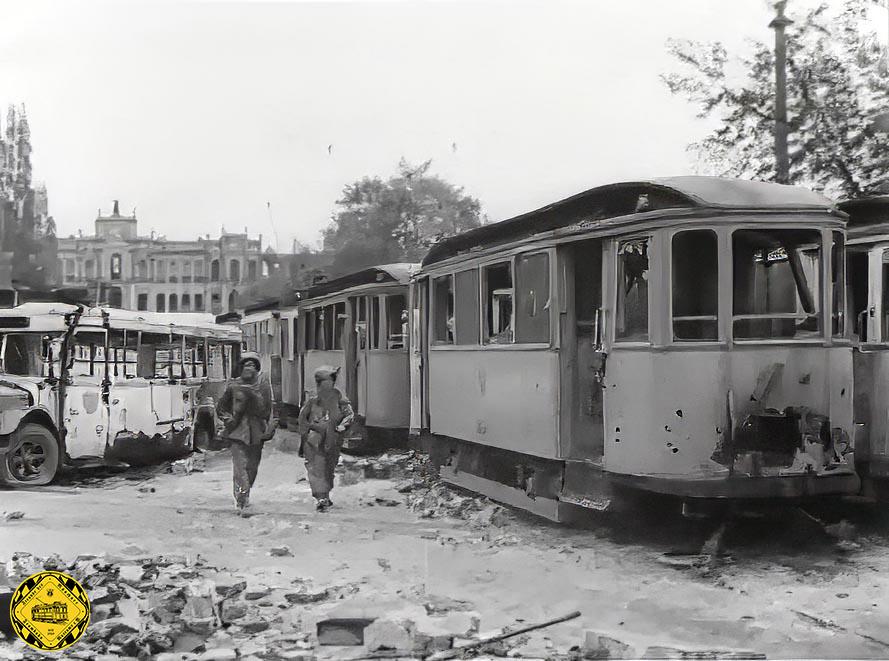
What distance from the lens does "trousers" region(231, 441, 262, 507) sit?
30.8ft

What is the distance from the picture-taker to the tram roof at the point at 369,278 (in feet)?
35.8

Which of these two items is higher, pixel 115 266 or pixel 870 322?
pixel 115 266

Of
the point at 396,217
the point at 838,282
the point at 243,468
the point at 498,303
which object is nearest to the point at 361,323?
the point at 243,468

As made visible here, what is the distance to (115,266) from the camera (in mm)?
7953

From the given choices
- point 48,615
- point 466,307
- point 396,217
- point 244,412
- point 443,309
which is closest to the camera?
point 48,615

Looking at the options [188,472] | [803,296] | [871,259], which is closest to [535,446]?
[803,296]

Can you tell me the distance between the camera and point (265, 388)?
1002cm

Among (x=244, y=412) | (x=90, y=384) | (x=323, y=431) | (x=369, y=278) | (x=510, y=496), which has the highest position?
(x=369, y=278)

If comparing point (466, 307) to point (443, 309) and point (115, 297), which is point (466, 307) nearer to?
point (443, 309)

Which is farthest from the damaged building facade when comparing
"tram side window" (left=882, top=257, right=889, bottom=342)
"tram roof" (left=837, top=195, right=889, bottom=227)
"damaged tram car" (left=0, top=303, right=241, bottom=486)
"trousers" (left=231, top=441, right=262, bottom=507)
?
"tram side window" (left=882, top=257, right=889, bottom=342)

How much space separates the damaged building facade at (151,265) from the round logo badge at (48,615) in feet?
8.87

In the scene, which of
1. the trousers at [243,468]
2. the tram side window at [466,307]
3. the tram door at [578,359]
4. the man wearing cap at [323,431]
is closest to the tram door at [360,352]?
the man wearing cap at [323,431]

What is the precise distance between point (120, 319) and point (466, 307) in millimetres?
3275

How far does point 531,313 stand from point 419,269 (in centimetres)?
270
